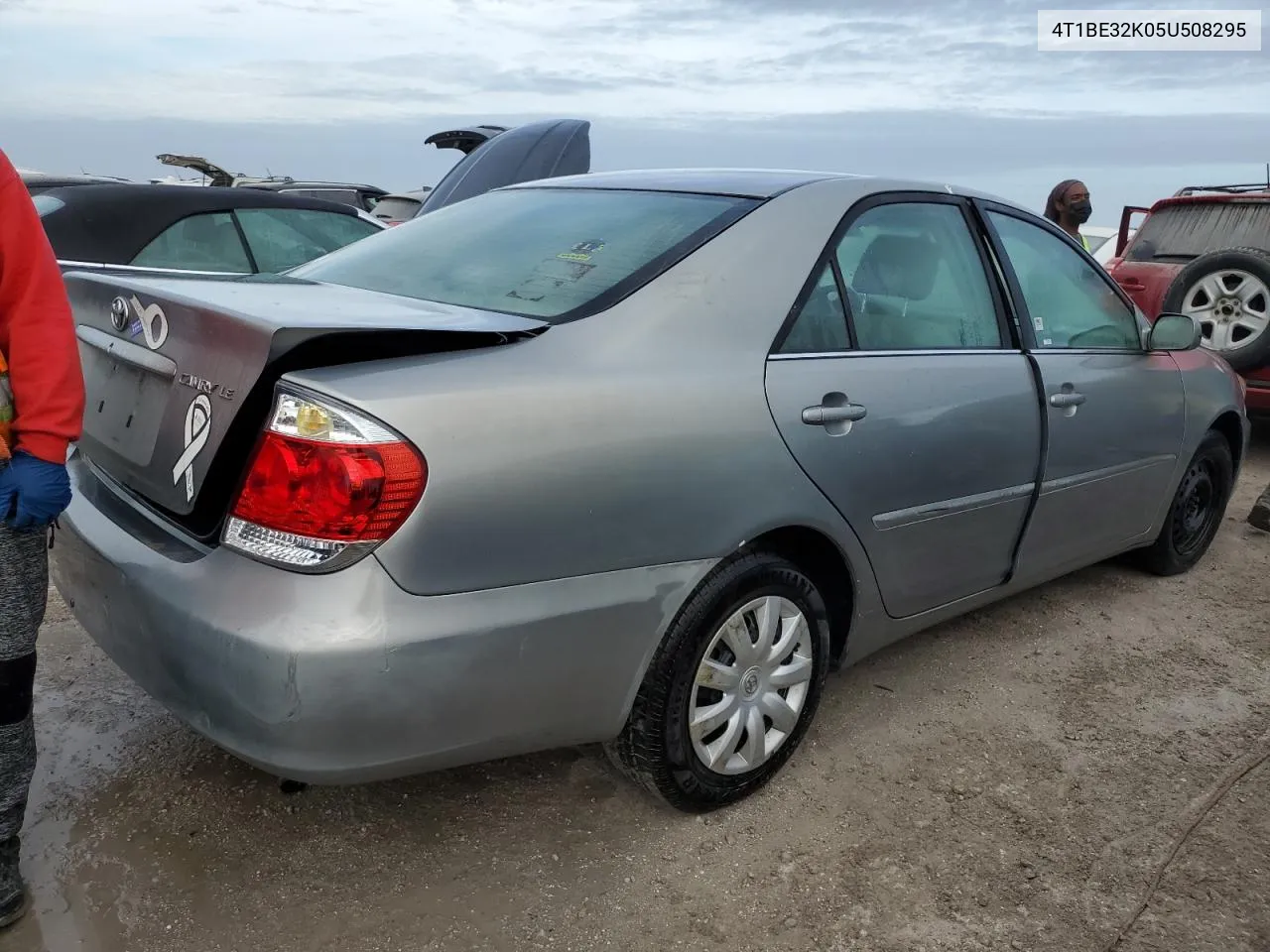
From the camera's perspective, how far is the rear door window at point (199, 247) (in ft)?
17.0

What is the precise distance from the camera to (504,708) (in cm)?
197

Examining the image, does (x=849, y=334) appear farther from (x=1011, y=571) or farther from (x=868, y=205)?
(x=1011, y=571)

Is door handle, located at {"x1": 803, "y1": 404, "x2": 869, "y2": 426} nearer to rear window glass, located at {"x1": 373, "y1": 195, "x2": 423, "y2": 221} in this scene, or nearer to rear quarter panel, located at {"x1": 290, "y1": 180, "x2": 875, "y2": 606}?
rear quarter panel, located at {"x1": 290, "y1": 180, "x2": 875, "y2": 606}

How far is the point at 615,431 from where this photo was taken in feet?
6.62

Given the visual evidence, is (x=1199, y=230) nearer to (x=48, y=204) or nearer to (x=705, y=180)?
(x=705, y=180)

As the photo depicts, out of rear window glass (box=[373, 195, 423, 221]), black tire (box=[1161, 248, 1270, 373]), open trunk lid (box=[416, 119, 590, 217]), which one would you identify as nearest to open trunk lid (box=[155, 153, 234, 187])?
rear window glass (box=[373, 195, 423, 221])

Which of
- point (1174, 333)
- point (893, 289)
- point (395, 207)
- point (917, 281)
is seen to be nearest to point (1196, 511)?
point (1174, 333)

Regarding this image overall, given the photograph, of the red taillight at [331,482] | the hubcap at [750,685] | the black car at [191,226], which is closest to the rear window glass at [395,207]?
the black car at [191,226]

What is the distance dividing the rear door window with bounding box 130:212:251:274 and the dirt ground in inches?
105

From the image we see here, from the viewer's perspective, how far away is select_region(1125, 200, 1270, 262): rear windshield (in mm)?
6520

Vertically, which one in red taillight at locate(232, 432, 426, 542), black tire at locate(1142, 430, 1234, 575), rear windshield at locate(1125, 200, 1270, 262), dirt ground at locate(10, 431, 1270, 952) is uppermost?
rear windshield at locate(1125, 200, 1270, 262)

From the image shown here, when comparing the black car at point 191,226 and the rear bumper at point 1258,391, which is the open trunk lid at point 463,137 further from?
the rear bumper at point 1258,391

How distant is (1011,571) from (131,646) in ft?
8.07

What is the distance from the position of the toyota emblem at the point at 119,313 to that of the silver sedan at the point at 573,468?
19 mm
